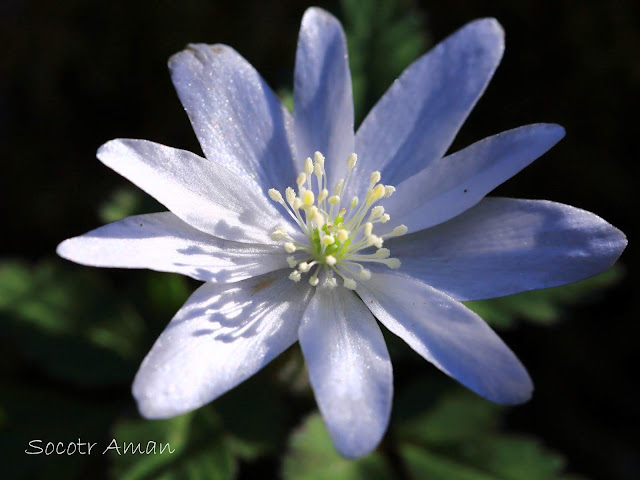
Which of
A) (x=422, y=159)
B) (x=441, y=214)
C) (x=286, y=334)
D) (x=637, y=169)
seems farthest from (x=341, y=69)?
(x=637, y=169)

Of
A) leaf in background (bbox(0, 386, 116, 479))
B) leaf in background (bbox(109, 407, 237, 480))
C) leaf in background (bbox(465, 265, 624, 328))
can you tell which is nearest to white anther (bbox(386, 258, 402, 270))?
leaf in background (bbox(465, 265, 624, 328))

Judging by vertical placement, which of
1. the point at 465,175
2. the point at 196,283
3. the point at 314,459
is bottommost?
the point at 314,459

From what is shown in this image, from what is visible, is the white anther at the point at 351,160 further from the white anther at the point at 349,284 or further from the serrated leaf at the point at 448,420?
the serrated leaf at the point at 448,420

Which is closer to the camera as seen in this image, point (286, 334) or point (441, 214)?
point (286, 334)

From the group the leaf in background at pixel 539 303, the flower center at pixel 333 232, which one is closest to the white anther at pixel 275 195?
the flower center at pixel 333 232

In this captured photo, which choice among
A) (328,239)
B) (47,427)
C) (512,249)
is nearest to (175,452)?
(47,427)

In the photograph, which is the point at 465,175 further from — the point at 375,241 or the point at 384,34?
the point at 384,34

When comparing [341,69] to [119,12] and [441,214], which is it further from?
[119,12]
